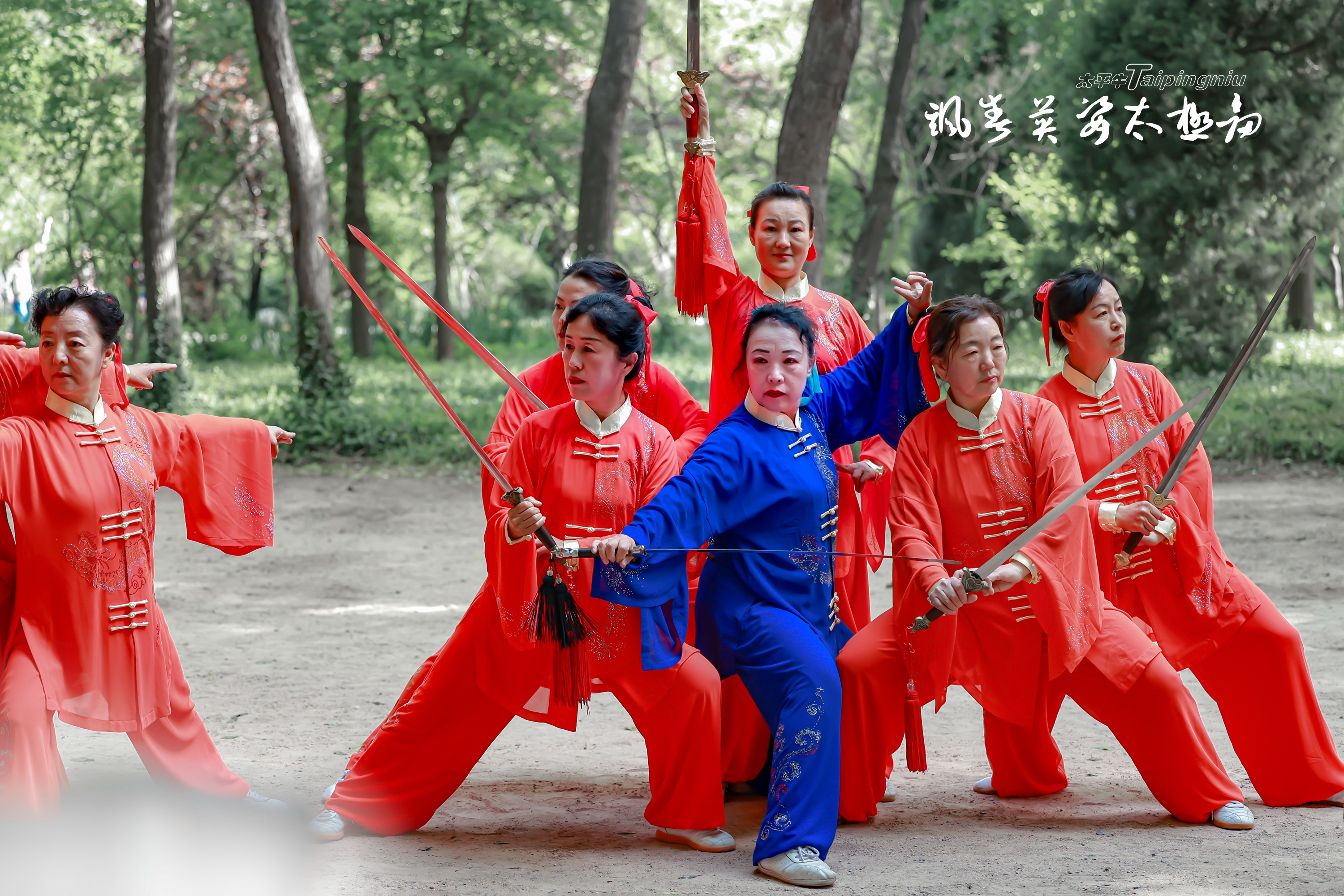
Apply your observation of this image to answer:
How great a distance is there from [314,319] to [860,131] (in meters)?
11.0

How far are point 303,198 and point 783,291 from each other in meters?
8.70

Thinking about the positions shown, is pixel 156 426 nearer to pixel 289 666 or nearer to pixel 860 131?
pixel 289 666

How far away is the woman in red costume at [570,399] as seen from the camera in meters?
3.91

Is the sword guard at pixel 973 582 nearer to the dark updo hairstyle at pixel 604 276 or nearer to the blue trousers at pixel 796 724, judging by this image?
the blue trousers at pixel 796 724

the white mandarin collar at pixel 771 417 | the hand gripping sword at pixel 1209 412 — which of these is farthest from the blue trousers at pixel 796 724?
the hand gripping sword at pixel 1209 412

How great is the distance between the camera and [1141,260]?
45.8ft

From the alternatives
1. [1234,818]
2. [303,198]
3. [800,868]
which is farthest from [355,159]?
[1234,818]

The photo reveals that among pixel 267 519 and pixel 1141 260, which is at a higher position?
pixel 1141 260

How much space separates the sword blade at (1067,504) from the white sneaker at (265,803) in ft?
7.41

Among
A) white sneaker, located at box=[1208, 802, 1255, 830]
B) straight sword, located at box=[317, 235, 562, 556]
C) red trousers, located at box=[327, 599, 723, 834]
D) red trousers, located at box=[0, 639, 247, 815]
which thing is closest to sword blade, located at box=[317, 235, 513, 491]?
straight sword, located at box=[317, 235, 562, 556]

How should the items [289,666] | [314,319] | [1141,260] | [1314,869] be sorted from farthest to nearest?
[1141,260] → [314,319] → [289,666] → [1314,869]

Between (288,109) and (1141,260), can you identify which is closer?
(288,109)

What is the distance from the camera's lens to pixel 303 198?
12.0m

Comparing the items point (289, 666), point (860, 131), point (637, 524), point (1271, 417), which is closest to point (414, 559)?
point (289, 666)
